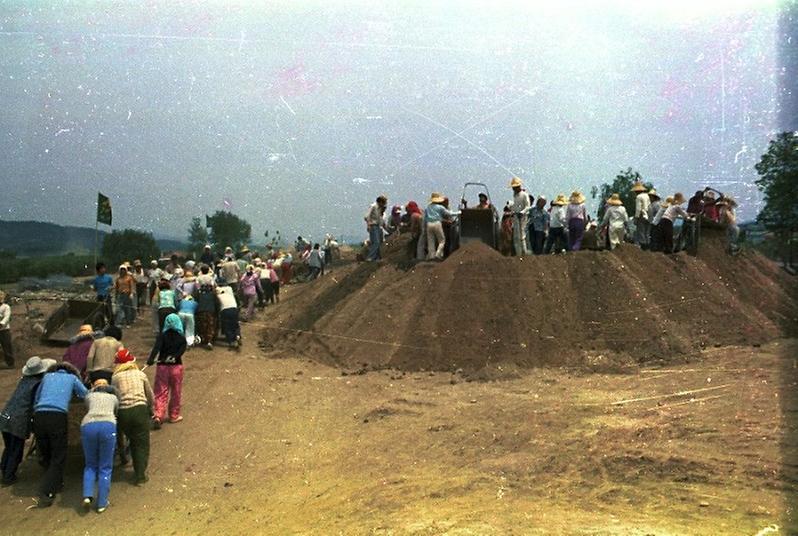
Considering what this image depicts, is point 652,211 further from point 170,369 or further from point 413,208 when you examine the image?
point 170,369

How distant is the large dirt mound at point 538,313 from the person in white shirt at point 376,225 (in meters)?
1.44

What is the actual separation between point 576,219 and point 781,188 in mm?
14285

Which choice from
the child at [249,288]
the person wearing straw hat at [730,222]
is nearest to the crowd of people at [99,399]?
the child at [249,288]

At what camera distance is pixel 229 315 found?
51.4ft

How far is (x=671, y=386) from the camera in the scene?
11.1 m

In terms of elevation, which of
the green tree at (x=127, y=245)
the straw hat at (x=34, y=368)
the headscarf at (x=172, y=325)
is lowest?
the straw hat at (x=34, y=368)

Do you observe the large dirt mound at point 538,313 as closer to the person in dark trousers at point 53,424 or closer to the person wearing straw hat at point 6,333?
the person wearing straw hat at point 6,333

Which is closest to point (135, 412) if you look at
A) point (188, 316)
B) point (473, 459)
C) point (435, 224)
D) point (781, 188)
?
point (473, 459)

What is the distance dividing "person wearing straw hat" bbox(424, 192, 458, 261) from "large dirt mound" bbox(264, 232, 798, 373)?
1.48 feet

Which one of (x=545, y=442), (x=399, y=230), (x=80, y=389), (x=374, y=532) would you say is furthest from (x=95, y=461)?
(x=399, y=230)

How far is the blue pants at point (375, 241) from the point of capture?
1859cm

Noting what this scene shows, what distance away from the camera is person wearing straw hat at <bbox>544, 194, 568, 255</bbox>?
17109 mm

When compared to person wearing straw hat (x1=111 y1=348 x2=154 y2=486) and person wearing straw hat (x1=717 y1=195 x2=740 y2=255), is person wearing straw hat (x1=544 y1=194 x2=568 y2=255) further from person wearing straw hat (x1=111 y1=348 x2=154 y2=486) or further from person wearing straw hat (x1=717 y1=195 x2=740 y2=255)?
person wearing straw hat (x1=111 y1=348 x2=154 y2=486)

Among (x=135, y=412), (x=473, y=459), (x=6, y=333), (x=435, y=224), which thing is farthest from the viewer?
(x=435, y=224)
